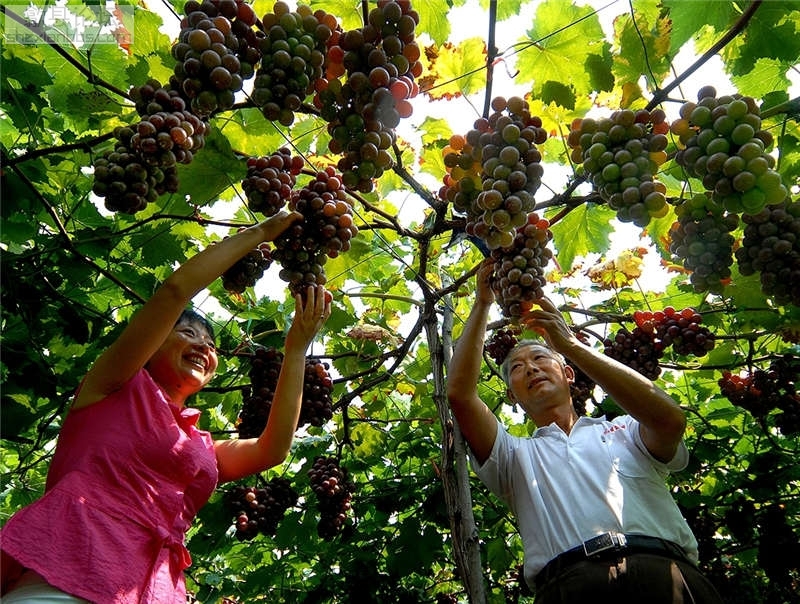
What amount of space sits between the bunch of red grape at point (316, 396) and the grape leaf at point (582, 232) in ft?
4.43

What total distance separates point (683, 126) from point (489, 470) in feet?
5.15

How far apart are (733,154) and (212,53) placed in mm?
1398

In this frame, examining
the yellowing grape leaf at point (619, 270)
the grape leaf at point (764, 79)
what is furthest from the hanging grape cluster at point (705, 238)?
the yellowing grape leaf at point (619, 270)

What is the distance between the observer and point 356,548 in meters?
4.95

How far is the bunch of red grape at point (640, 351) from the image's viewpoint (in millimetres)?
3186

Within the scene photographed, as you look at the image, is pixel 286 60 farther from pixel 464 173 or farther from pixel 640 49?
pixel 640 49

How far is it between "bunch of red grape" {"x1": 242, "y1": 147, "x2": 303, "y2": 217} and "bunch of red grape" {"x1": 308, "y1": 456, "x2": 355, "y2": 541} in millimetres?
2048

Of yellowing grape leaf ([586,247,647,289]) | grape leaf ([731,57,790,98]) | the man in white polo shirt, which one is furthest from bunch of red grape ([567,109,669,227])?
yellowing grape leaf ([586,247,647,289])

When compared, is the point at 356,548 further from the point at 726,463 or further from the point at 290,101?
the point at 290,101

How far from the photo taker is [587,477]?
239cm

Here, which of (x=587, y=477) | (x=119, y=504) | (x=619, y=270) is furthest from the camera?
(x=619, y=270)

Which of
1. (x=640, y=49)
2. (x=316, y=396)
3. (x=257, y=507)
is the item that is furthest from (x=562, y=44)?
(x=257, y=507)

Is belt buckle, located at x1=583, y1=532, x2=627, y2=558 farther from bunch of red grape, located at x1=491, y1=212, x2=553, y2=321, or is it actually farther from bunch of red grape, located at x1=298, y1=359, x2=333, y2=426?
bunch of red grape, located at x1=298, y1=359, x2=333, y2=426

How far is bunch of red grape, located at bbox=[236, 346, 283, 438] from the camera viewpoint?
301 cm
